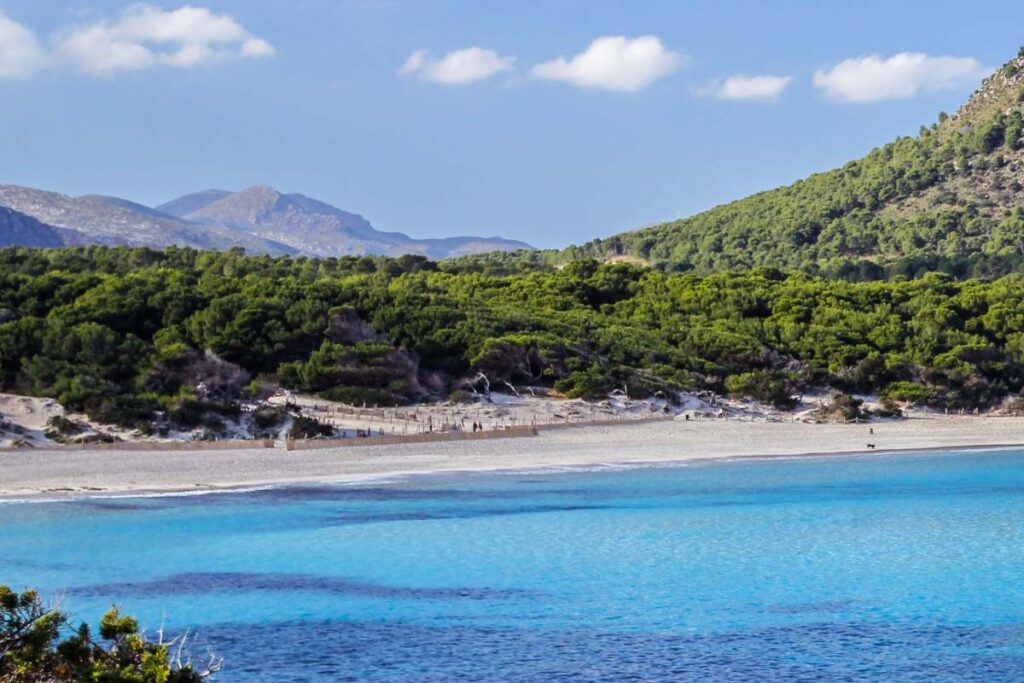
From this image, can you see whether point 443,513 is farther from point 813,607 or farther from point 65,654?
point 65,654

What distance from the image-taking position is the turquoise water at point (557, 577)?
1277 cm

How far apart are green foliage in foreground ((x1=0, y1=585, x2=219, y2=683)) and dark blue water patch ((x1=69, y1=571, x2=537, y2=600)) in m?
7.85

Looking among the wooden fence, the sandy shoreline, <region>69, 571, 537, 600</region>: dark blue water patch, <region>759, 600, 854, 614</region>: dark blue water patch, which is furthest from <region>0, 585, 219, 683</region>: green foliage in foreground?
the wooden fence

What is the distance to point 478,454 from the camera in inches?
1235

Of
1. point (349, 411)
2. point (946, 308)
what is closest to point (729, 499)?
point (349, 411)

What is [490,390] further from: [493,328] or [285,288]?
[285,288]

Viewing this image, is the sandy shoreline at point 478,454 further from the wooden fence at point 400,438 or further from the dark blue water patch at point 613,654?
the dark blue water patch at point 613,654

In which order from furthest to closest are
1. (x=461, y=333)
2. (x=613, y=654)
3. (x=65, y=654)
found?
(x=461, y=333)
(x=613, y=654)
(x=65, y=654)

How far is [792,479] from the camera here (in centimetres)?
2888

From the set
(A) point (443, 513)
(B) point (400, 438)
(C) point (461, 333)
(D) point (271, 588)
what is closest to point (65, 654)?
(D) point (271, 588)

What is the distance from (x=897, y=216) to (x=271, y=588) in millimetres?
80237

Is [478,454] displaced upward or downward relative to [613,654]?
upward

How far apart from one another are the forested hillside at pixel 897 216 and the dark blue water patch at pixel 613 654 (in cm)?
6019

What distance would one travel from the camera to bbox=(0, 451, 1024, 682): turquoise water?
1277 centimetres
